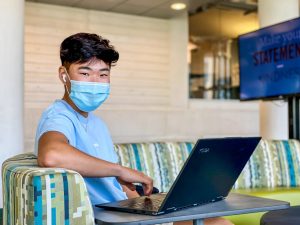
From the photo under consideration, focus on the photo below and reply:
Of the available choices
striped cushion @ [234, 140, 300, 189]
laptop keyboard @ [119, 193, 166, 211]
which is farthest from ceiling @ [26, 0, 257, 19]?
laptop keyboard @ [119, 193, 166, 211]

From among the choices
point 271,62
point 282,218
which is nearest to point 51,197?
point 282,218

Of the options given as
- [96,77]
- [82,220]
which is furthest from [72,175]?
[96,77]

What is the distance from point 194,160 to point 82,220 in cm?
42

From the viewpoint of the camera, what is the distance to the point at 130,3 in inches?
273

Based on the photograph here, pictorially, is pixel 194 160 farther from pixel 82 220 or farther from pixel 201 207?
pixel 82 220

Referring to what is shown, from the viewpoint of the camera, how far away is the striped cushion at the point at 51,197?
1.49 meters

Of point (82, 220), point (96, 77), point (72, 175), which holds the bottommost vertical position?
point (82, 220)

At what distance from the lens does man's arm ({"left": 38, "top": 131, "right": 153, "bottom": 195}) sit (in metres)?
1.60

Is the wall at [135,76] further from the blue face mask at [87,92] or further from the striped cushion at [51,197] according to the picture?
the striped cushion at [51,197]

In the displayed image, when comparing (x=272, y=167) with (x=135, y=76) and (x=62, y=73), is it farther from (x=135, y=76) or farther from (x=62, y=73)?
(x=135, y=76)

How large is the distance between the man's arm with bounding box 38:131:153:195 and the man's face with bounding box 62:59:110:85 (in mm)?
337

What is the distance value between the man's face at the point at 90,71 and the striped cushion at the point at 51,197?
1.55ft

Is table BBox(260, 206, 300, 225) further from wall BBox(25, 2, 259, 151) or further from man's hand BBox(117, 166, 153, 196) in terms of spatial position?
wall BBox(25, 2, 259, 151)

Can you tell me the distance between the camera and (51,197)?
151 cm
